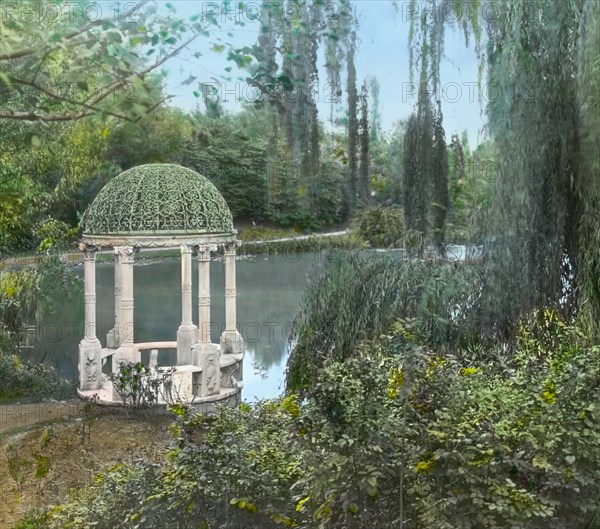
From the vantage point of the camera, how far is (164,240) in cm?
447

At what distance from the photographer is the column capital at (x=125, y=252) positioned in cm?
452

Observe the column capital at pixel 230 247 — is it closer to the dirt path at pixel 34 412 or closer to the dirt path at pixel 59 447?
the dirt path at pixel 59 447

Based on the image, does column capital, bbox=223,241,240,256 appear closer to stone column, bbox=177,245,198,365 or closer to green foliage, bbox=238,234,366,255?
stone column, bbox=177,245,198,365

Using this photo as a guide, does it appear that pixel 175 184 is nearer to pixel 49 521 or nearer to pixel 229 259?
pixel 229 259

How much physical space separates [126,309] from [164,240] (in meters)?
0.55

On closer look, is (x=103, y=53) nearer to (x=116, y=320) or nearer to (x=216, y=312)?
(x=116, y=320)

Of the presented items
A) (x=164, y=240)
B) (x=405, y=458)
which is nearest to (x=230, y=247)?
(x=164, y=240)

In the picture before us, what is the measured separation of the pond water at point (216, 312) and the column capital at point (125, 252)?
541mm

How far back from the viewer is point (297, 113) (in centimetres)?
359

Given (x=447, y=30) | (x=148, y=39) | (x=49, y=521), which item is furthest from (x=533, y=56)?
(x=49, y=521)

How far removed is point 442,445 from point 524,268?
1534 mm

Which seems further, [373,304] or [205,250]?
[205,250]

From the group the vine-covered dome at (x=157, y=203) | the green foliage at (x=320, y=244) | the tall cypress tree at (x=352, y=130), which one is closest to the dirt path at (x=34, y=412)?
the vine-covered dome at (x=157, y=203)

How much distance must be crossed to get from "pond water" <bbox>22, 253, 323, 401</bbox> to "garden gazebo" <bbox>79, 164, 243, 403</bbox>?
0.19 metres
